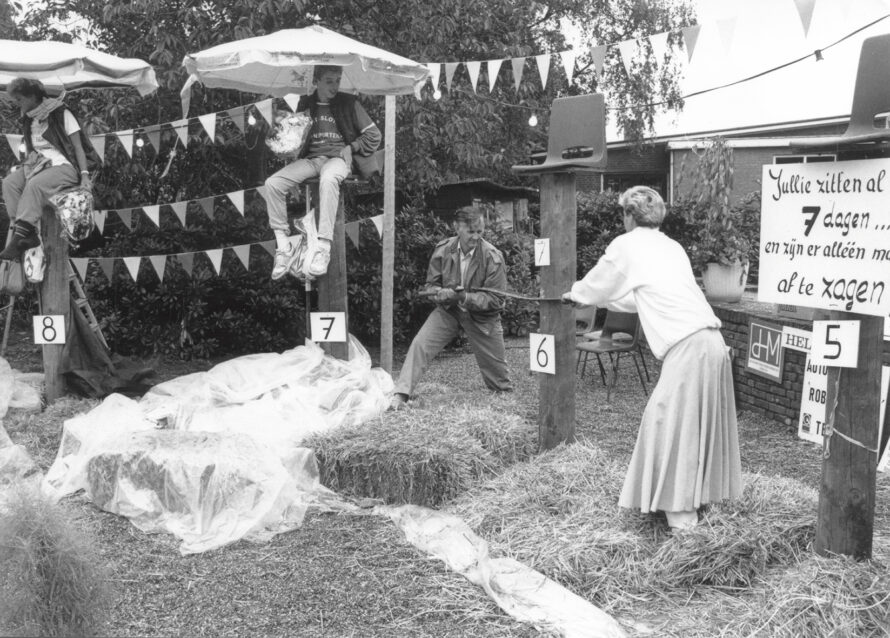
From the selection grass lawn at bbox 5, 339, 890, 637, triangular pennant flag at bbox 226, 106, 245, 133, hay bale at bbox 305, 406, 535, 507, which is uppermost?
triangular pennant flag at bbox 226, 106, 245, 133

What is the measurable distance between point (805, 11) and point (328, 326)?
383 centimetres

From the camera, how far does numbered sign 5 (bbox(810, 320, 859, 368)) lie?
3373 millimetres

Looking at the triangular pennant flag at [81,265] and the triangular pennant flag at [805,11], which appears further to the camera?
the triangular pennant flag at [81,265]

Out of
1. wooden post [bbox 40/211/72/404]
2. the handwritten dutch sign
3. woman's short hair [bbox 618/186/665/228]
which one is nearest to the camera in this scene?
the handwritten dutch sign

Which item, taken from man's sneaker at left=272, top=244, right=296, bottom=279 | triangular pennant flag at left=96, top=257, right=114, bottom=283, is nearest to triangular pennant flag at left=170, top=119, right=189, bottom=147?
triangular pennant flag at left=96, top=257, right=114, bottom=283

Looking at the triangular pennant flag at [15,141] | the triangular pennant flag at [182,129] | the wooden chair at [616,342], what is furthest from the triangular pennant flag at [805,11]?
the triangular pennant flag at [15,141]

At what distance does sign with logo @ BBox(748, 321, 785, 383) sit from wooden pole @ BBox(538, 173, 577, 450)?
7.13ft

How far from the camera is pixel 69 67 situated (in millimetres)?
6402

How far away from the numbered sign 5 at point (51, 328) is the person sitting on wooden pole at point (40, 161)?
56 cm

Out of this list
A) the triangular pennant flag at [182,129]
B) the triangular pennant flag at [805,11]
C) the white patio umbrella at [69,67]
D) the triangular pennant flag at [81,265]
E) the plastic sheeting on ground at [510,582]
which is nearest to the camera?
the plastic sheeting on ground at [510,582]

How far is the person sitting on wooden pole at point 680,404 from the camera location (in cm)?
392

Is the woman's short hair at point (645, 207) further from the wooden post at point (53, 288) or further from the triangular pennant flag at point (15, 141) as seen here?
the triangular pennant flag at point (15, 141)

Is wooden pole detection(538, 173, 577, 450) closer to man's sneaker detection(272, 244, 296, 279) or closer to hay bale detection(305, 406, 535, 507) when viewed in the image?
hay bale detection(305, 406, 535, 507)

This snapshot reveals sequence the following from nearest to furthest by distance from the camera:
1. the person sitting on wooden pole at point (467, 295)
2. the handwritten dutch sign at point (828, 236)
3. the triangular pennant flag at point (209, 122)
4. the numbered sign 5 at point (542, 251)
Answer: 1. the handwritten dutch sign at point (828, 236)
2. the numbered sign 5 at point (542, 251)
3. the person sitting on wooden pole at point (467, 295)
4. the triangular pennant flag at point (209, 122)
